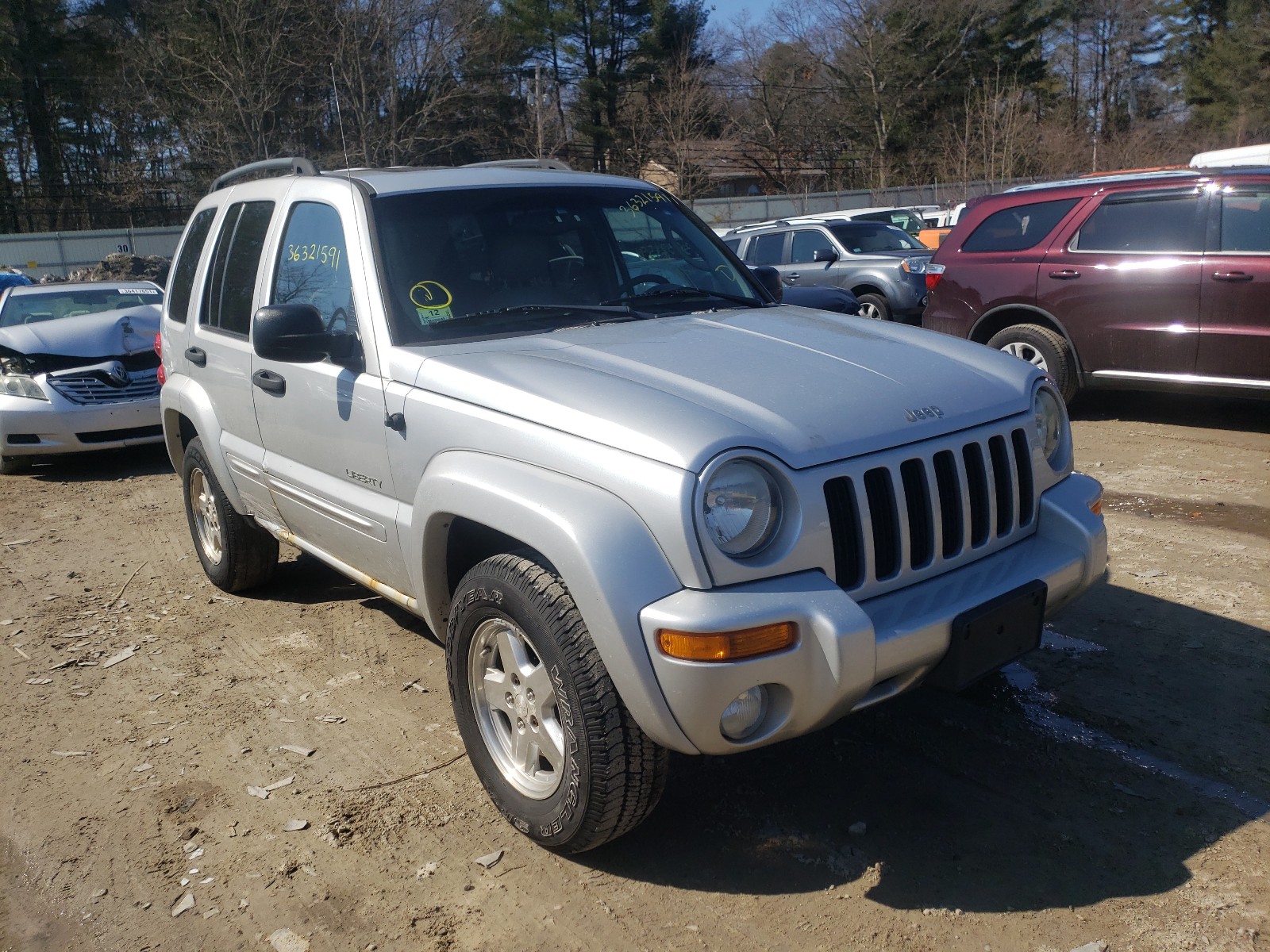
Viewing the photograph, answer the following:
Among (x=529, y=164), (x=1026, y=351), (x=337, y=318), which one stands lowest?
(x=1026, y=351)

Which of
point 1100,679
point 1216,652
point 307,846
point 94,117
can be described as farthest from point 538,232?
point 94,117

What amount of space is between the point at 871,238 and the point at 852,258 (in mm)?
852

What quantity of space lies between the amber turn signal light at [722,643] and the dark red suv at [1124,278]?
614 cm

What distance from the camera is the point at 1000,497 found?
10.3 feet

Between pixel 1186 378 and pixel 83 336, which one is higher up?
pixel 83 336

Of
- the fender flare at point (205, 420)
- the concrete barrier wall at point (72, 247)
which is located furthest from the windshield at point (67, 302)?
the concrete barrier wall at point (72, 247)

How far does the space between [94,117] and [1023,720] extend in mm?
40711

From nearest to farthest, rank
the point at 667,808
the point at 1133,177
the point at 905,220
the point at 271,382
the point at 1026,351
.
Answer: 1. the point at 667,808
2. the point at 271,382
3. the point at 1133,177
4. the point at 1026,351
5. the point at 905,220

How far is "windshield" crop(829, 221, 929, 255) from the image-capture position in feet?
44.3

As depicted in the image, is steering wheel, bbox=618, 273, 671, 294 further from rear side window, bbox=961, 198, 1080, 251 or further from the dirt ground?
rear side window, bbox=961, 198, 1080, 251

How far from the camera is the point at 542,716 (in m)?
2.98

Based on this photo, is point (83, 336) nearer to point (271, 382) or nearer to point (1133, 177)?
point (271, 382)

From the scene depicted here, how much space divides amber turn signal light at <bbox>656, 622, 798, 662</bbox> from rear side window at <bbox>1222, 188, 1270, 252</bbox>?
6.42 metres

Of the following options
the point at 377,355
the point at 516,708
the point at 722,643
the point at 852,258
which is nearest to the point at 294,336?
the point at 377,355
